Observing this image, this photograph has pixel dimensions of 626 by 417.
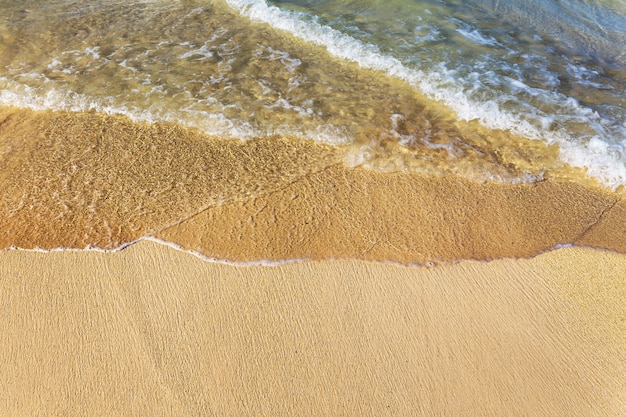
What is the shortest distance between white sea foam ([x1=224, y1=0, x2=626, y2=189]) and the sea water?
2cm

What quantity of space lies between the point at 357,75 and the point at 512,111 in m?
2.11

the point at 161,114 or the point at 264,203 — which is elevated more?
the point at 161,114

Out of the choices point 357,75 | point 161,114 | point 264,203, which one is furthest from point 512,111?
point 161,114

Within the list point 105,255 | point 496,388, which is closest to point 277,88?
point 105,255

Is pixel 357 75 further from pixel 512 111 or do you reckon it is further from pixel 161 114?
pixel 161 114

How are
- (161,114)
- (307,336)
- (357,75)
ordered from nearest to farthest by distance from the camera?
1. (307,336)
2. (161,114)
3. (357,75)

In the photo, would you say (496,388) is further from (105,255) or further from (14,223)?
(14,223)

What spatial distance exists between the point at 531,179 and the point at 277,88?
10.7ft

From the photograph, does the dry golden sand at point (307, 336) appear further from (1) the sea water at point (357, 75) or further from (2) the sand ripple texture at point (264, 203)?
(1) the sea water at point (357, 75)

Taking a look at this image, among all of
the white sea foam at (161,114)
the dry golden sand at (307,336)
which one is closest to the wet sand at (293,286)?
the dry golden sand at (307,336)

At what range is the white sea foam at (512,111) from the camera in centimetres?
489

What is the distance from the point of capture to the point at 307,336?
130 inches

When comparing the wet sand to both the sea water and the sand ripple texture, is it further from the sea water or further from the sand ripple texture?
the sea water

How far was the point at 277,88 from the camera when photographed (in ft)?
18.9
